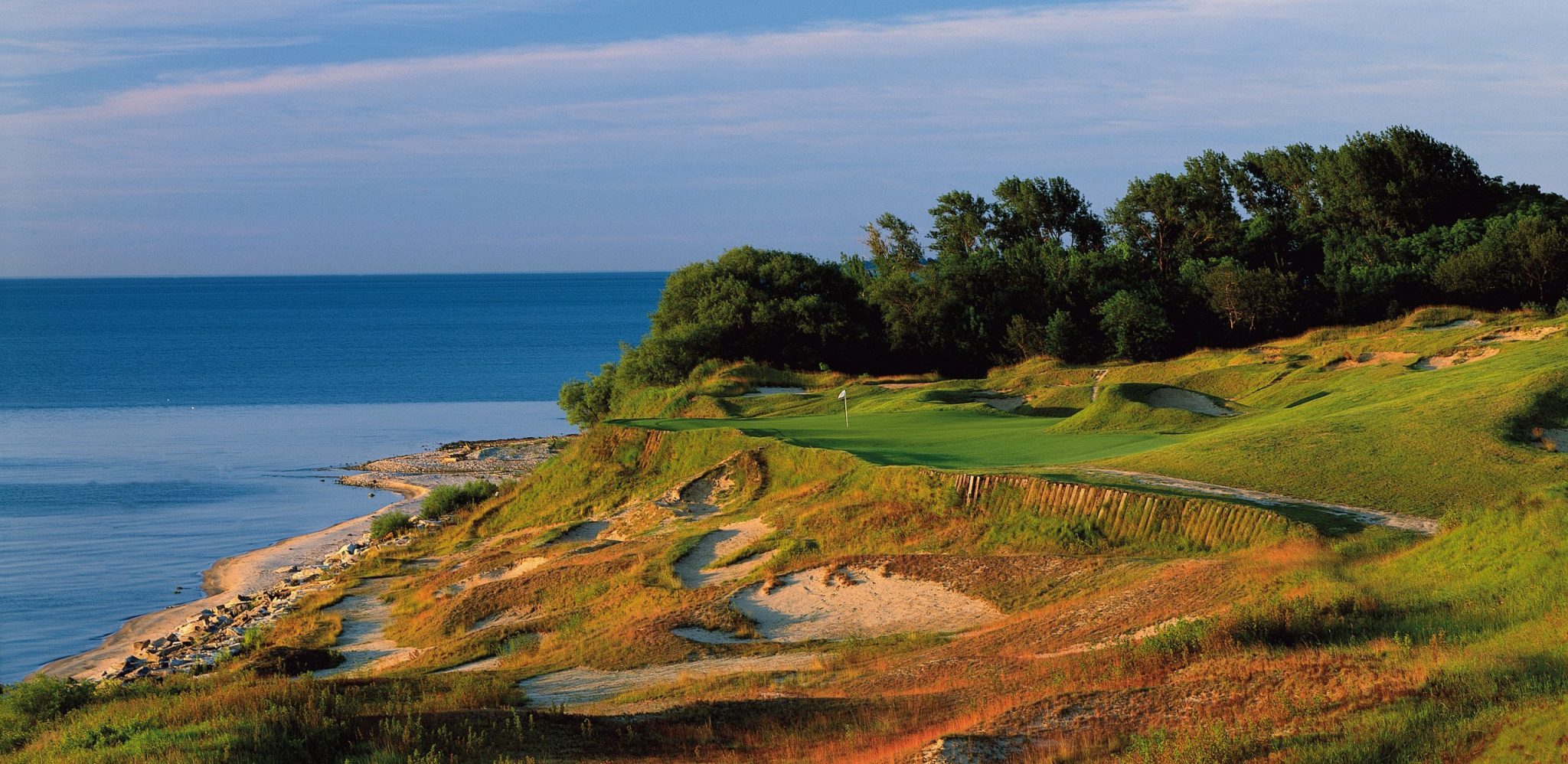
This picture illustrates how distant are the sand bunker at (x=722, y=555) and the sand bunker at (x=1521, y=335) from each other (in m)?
24.8

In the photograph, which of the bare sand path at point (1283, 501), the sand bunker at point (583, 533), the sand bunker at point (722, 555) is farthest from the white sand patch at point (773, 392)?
the bare sand path at point (1283, 501)

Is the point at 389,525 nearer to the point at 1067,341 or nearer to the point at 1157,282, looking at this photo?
the point at 1067,341

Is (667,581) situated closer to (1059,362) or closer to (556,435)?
(1059,362)

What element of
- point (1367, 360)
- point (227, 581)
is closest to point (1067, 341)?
point (1367, 360)

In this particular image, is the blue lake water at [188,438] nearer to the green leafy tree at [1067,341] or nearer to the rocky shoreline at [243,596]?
the rocky shoreline at [243,596]

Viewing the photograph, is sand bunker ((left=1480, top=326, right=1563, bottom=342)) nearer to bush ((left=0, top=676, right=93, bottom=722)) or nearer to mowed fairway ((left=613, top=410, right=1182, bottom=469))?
mowed fairway ((left=613, top=410, right=1182, bottom=469))

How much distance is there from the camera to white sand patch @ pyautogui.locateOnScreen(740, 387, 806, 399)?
153 ft

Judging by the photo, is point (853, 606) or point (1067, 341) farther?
point (1067, 341)

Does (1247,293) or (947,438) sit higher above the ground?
(1247,293)

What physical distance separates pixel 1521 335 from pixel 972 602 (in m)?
28.9

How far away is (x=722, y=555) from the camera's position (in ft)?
74.2

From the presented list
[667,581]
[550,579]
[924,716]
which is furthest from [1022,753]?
[550,579]

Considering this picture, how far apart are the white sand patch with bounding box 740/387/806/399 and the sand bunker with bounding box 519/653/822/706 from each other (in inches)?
1165

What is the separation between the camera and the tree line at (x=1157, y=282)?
58125mm
